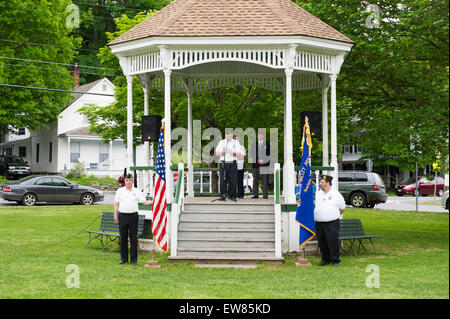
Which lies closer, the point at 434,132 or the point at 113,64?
the point at 434,132

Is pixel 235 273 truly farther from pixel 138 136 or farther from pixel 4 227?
pixel 138 136

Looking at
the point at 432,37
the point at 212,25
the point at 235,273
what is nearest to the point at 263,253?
the point at 235,273

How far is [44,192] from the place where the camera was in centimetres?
2848

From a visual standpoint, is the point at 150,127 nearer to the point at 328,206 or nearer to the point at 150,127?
the point at 150,127

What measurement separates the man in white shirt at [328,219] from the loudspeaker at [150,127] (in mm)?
4781

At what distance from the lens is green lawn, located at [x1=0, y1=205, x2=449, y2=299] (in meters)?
8.80

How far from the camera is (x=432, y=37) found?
1413 cm

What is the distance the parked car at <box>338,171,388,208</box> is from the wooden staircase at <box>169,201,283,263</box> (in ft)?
58.1

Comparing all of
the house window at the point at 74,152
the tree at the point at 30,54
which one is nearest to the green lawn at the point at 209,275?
the tree at the point at 30,54

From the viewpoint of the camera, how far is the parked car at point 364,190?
30.4 m

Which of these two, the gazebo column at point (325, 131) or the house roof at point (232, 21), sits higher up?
the house roof at point (232, 21)

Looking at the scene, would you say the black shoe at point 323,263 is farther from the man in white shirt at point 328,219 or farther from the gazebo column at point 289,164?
the gazebo column at point 289,164

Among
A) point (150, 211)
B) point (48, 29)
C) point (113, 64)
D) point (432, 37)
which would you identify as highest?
point (48, 29)
